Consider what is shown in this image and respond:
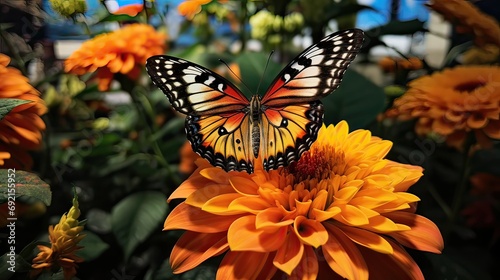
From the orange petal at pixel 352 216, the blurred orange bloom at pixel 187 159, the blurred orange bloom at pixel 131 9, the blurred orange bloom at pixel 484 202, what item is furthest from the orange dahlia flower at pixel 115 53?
the blurred orange bloom at pixel 484 202

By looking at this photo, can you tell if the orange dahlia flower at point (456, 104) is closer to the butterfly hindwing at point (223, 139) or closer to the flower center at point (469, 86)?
the flower center at point (469, 86)

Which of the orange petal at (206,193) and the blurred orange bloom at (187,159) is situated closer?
the orange petal at (206,193)

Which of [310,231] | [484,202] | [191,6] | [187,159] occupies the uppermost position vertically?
[191,6]

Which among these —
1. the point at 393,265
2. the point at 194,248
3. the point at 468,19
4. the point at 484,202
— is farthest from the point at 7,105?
the point at 484,202

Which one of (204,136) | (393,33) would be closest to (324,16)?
(393,33)

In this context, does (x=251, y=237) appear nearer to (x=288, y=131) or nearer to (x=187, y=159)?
(x=288, y=131)

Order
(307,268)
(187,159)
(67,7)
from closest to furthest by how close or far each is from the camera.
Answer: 1. (307,268)
2. (67,7)
3. (187,159)

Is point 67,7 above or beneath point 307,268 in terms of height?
above
